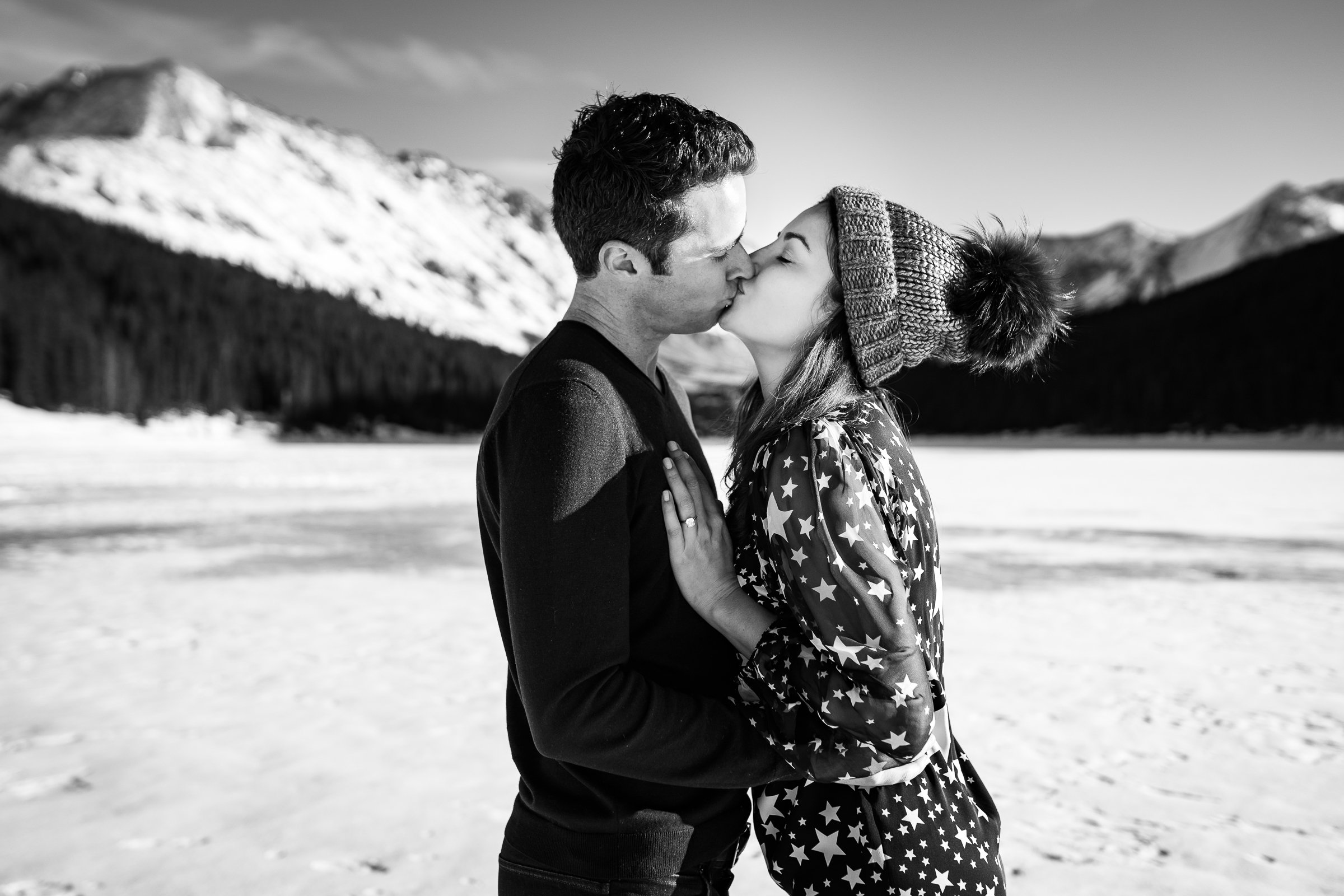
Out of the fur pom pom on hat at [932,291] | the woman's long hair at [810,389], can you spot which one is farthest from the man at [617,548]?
the fur pom pom on hat at [932,291]

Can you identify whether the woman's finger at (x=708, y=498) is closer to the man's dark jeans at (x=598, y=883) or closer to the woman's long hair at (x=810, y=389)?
the woman's long hair at (x=810, y=389)

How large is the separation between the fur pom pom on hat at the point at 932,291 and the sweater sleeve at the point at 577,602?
71 cm

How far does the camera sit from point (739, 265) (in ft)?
7.11

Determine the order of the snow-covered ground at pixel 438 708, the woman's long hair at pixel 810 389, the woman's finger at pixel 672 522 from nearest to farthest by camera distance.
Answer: the woman's finger at pixel 672 522 < the woman's long hair at pixel 810 389 < the snow-covered ground at pixel 438 708

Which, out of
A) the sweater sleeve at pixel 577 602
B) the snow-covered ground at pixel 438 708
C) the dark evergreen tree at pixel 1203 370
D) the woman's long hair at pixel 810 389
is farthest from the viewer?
the dark evergreen tree at pixel 1203 370

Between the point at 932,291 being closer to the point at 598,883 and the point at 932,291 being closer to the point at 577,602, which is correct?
the point at 577,602

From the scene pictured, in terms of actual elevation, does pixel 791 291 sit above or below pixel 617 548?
above

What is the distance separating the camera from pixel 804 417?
1960 mm

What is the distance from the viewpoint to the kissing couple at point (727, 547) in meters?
1.69

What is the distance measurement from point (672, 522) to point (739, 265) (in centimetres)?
65

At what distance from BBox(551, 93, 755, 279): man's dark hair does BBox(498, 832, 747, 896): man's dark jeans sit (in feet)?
4.08

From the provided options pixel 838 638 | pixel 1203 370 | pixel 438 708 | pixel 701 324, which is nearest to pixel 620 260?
pixel 701 324

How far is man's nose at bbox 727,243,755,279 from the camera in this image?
215cm

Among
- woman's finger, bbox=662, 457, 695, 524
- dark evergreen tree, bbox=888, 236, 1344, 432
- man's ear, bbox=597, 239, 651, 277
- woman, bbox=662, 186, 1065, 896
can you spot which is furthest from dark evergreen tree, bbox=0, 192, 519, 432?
woman's finger, bbox=662, 457, 695, 524
